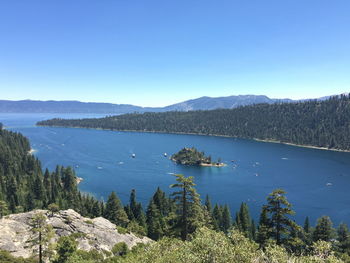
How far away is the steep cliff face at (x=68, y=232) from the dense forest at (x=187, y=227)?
9.45 ft

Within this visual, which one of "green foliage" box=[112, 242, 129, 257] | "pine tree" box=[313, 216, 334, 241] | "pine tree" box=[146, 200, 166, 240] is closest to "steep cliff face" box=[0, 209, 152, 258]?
"green foliage" box=[112, 242, 129, 257]

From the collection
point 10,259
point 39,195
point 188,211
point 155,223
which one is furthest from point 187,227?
point 39,195

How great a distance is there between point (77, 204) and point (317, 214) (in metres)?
97.5

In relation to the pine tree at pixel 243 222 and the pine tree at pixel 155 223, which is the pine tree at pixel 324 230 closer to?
the pine tree at pixel 243 222

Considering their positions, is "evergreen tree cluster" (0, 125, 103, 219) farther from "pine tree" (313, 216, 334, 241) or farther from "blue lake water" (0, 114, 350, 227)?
"pine tree" (313, 216, 334, 241)

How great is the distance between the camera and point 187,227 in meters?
35.2

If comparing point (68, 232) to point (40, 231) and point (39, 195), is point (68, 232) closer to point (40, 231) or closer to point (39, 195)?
point (40, 231)

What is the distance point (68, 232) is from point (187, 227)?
2877 cm

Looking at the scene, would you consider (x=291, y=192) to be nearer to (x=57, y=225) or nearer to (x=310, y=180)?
(x=310, y=180)

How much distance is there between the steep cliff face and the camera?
43.3 meters

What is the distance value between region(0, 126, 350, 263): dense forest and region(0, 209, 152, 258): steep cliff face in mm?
2880

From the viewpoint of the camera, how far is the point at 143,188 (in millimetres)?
135625

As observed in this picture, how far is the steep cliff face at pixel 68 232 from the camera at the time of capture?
4331 centimetres

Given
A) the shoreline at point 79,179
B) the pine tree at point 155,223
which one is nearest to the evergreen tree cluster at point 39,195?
the shoreline at point 79,179
